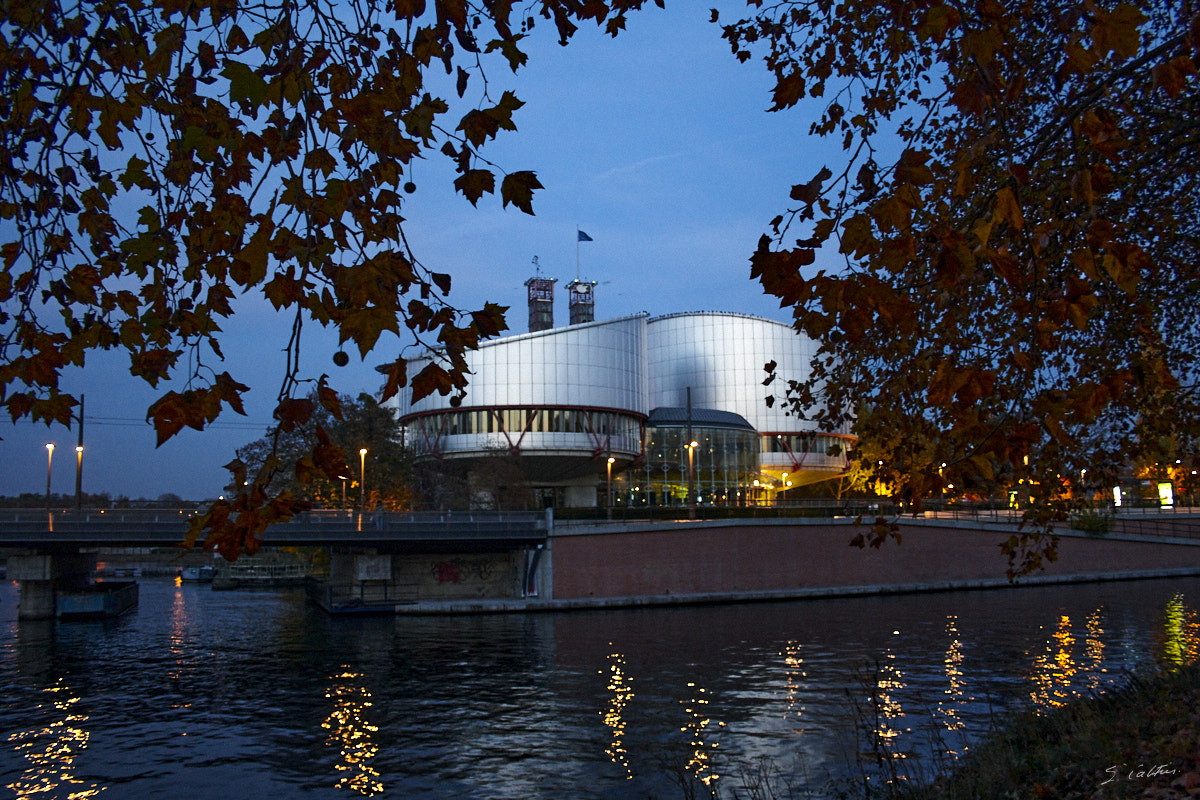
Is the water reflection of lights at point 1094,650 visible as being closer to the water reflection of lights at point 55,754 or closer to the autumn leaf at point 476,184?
the autumn leaf at point 476,184

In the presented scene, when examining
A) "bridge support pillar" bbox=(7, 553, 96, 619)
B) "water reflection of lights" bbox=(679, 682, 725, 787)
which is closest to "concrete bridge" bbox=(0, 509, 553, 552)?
"bridge support pillar" bbox=(7, 553, 96, 619)

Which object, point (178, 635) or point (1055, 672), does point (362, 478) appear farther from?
point (1055, 672)

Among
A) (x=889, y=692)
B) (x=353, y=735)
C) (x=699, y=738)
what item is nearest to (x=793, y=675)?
(x=889, y=692)

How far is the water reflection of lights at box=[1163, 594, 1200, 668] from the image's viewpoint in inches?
896

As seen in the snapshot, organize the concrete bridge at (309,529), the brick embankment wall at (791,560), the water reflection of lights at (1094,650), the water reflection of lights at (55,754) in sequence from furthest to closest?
the brick embankment wall at (791,560) → the concrete bridge at (309,529) → the water reflection of lights at (1094,650) → the water reflection of lights at (55,754)

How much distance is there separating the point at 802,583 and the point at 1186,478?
42012 mm

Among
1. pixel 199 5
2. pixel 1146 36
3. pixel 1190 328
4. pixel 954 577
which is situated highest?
pixel 1146 36

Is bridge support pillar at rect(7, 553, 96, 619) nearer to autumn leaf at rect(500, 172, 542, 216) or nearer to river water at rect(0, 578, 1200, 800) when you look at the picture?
river water at rect(0, 578, 1200, 800)

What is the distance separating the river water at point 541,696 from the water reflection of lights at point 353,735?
7cm

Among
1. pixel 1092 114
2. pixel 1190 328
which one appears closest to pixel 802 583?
pixel 1190 328

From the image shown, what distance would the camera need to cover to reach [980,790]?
8.34 meters

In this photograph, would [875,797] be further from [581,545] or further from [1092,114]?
[581,545]

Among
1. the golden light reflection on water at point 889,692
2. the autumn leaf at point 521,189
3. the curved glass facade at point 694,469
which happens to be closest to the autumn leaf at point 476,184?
the autumn leaf at point 521,189

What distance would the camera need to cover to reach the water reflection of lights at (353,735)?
15344 mm
